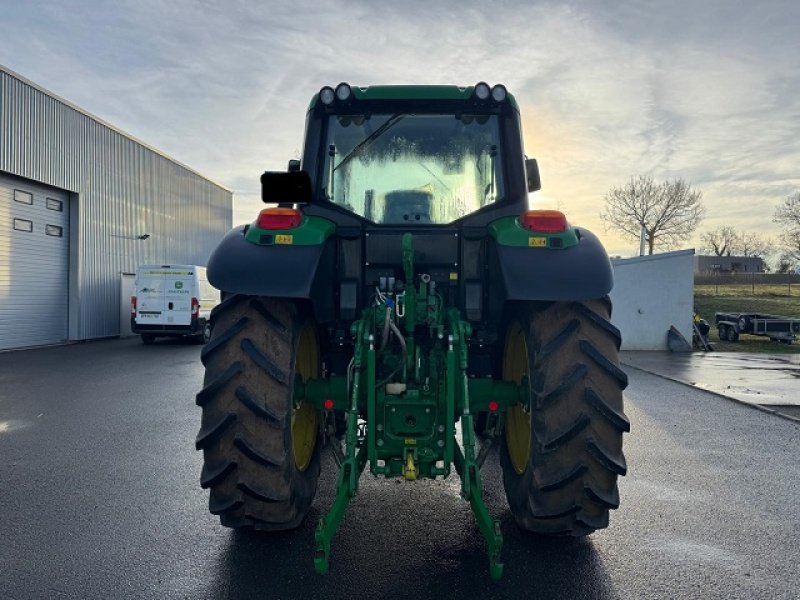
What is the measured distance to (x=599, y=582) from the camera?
122 inches

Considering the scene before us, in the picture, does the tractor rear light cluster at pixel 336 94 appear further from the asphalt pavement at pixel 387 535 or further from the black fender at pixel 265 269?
the asphalt pavement at pixel 387 535

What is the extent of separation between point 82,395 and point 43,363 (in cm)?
535

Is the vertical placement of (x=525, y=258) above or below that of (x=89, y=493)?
above

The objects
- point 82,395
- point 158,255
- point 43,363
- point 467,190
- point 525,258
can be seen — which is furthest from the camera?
point 158,255

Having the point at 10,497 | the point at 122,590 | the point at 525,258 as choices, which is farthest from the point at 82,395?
the point at 525,258

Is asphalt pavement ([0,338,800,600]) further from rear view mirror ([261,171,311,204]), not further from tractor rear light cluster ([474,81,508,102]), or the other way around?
tractor rear light cluster ([474,81,508,102])

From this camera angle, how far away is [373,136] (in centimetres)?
398

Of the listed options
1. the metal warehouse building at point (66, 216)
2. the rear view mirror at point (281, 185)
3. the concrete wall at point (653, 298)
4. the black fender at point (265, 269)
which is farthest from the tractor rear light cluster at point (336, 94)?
the metal warehouse building at point (66, 216)

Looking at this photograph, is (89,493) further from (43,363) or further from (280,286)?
(43,363)

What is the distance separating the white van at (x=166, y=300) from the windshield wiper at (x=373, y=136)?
568 inches

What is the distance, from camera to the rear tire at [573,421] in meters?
3.09

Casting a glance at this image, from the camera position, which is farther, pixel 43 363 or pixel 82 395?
pixel 43 363

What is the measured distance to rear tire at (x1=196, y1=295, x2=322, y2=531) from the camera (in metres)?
3.12

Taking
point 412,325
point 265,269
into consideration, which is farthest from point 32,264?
point 412,325
